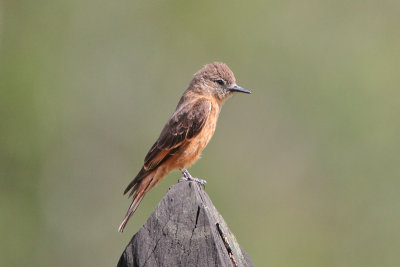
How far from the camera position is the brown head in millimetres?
7711

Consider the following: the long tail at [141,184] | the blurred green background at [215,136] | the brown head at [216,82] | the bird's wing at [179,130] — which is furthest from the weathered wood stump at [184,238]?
the blurred green background at [215,136]

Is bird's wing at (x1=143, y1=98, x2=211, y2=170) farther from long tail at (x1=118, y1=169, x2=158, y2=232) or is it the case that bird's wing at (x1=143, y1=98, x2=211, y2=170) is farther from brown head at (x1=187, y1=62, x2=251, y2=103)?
brown head at (x1=187, y1=62, x2=251, y2=103)

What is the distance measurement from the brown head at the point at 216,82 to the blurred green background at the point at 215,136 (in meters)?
2.44

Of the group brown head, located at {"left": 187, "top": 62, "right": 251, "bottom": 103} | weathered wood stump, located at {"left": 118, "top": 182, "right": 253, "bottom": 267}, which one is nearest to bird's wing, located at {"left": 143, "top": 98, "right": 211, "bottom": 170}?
brown head, located at {"left": 187, "top": 62, "right": 251, "bottom": 103}

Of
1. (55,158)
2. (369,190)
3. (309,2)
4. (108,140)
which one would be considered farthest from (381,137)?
(55,158)

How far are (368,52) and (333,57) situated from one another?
0.72m

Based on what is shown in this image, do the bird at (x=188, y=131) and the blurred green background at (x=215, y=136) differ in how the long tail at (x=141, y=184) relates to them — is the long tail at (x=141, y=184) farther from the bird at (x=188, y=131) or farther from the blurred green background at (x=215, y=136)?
the blurred green background at (x=215, y=136)

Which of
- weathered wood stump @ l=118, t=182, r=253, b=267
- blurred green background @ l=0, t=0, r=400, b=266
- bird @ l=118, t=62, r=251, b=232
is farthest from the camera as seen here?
blurred green background @ l=0, t=0, r=400, b=266

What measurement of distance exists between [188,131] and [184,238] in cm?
334

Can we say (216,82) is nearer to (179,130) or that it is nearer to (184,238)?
(179,130)

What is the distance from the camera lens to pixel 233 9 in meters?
13.0

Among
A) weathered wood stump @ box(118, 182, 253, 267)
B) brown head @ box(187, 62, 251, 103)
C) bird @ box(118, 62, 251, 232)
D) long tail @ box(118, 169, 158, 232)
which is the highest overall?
brown head @ box(187, 62, 251, 103)

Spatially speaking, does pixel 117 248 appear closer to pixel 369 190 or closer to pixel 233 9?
pixel 369 190

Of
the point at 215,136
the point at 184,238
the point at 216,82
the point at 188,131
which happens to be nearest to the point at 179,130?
the point at 188,131
